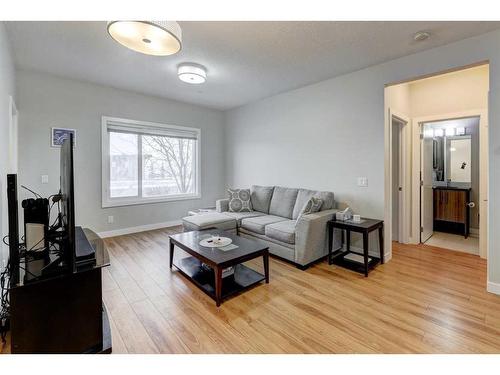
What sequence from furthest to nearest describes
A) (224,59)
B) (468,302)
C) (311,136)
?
(311,136) → (224,59) → (468,302)

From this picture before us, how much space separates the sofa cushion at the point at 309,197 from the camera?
3.43 metres

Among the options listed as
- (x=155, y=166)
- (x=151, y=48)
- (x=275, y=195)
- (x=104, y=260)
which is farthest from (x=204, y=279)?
(x=155, y=166)

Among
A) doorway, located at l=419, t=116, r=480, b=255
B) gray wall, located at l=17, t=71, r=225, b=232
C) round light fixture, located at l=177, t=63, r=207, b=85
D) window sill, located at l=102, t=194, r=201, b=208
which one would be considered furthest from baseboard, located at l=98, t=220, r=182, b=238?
doorway, located at l=419, t=116, r=480, b=255

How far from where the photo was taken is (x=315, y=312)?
2018mm

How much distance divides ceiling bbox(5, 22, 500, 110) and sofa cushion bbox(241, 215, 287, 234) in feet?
7.12

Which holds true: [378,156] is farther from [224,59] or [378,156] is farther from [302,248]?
[224,59]

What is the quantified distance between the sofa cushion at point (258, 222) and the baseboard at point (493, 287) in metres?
2.32

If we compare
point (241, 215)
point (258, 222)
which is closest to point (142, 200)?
point (241, 215)

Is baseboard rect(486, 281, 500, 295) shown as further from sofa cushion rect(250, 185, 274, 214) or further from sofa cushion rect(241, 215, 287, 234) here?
sofa cushion rect(250, 185, 274, 214)

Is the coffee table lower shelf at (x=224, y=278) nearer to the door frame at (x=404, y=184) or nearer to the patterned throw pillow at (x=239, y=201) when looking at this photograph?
the patterned throw pillow at (x=239, y=201)

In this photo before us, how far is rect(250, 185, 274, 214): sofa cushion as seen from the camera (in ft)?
13.9

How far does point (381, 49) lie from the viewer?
2.67 metres
